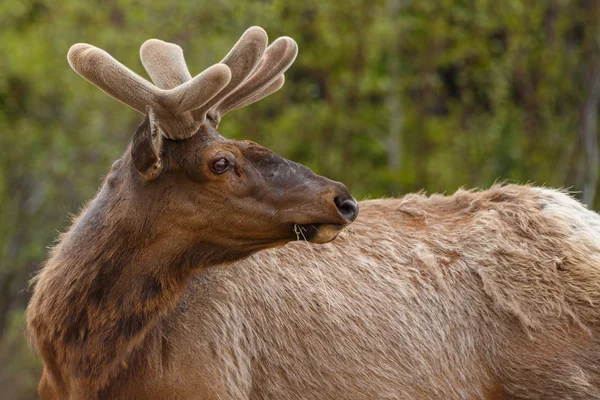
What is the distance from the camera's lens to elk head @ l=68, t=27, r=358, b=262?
694 cm

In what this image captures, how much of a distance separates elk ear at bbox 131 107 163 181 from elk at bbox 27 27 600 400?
14 millimetres

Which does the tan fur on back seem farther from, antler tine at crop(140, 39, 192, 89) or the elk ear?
A: antler tine at crop(140, 39, 192, 89)

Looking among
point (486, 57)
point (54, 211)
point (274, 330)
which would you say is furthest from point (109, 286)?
point (486, 57)

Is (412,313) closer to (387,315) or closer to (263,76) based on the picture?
(387,315)

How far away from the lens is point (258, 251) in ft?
24.7

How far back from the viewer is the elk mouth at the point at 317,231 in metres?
7.03

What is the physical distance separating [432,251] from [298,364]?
4.66 feet

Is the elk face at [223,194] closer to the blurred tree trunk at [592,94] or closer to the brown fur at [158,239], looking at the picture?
the brown fur at [158,239]

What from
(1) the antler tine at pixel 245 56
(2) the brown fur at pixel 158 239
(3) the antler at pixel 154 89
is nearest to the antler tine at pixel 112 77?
(3) the antler at pixel 154 89

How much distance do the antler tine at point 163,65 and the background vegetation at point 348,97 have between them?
46.5ft

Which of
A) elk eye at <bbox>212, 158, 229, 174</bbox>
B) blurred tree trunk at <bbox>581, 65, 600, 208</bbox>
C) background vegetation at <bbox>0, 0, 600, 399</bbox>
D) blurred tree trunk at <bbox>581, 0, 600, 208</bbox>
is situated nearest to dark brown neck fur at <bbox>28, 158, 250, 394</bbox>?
elk eye at <bbox>212, 158, 229, 174</bbox>

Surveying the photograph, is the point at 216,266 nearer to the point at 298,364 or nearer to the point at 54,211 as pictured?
the point at 298,364

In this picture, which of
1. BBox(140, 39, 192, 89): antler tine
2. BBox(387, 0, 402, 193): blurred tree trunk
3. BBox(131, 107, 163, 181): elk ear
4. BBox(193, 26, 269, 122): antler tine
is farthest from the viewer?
BBox(387, 0, 402, 193): blurred tree trunk

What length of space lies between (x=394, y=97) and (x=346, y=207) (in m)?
19.4
